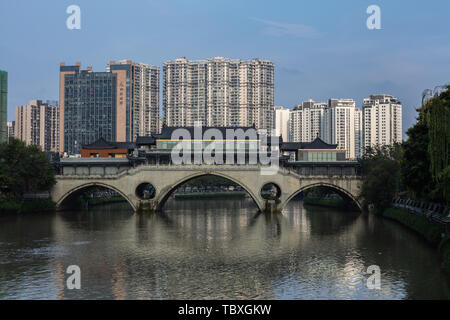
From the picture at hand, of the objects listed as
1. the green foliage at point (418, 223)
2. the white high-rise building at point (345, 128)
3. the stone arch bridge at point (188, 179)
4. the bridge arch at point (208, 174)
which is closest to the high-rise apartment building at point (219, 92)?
the white high-rise building at point (345, 128)

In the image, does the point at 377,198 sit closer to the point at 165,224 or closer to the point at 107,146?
the point at 165,224

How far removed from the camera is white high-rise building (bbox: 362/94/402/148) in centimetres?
15200

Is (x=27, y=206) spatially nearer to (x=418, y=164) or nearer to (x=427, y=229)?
(x=427, y=229)

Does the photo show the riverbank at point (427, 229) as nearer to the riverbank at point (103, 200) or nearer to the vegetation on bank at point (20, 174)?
the vegetation on bank at point (20, 174)

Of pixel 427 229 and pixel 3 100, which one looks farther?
pixel 3 100

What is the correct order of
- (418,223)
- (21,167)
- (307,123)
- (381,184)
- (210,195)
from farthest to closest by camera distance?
1. (307,123)
2. (210,195)
3. (21,167)
4. (381,184)
5. (418,223)

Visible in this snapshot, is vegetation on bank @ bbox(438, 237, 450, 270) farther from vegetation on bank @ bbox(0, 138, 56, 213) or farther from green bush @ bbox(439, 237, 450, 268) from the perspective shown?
vegetation on bank @ bbox(0, 138, 56, 213)

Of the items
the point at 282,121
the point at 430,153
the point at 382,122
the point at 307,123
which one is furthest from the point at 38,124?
the point at 430,153

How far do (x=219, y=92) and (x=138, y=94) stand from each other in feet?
91.2

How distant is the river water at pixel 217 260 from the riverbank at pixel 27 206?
777 cm

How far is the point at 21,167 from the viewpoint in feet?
207

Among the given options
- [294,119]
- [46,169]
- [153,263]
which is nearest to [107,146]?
[46,169]

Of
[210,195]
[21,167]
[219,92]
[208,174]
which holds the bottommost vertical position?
[210,195]
